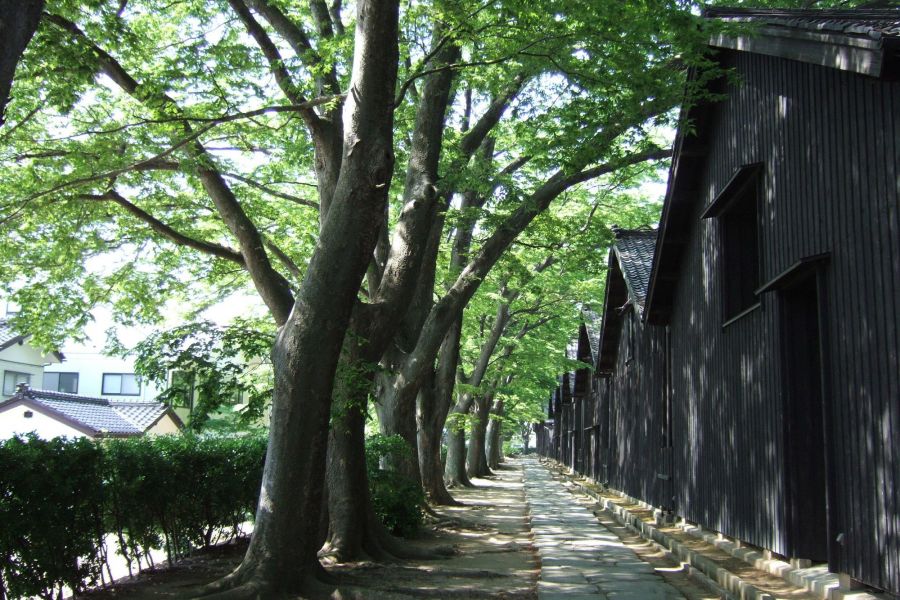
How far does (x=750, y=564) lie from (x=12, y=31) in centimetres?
959

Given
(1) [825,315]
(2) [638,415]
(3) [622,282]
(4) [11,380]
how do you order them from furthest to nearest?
(4) [11,380] < (3) [622,282] < (2) [638,415] < (1) [825,315]

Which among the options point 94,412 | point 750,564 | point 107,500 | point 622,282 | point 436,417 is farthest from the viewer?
point 94,412

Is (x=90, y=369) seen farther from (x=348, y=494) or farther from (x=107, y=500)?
(x=107, y=500)

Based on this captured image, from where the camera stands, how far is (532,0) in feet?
34.0

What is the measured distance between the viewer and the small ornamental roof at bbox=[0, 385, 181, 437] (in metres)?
27.3

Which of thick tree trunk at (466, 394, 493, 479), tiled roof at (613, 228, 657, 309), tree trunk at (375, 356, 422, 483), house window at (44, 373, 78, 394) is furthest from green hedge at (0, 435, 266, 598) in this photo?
house window at (44, 373, 78, 394)

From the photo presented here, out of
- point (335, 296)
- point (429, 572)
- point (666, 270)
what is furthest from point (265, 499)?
point (666, 270)

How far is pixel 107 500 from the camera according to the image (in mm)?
9312

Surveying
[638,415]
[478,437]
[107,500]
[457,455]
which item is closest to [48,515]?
[107,500]

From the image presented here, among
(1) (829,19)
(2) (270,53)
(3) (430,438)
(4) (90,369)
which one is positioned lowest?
(3) (430,438)

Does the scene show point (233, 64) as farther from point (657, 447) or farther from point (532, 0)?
point (657, 447)

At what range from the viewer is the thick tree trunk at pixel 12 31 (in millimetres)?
4887

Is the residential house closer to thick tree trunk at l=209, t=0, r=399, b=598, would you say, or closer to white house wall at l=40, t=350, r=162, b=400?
white house wall at l=40, t=350, r=162, b=400

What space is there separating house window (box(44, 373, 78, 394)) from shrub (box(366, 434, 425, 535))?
118ft
